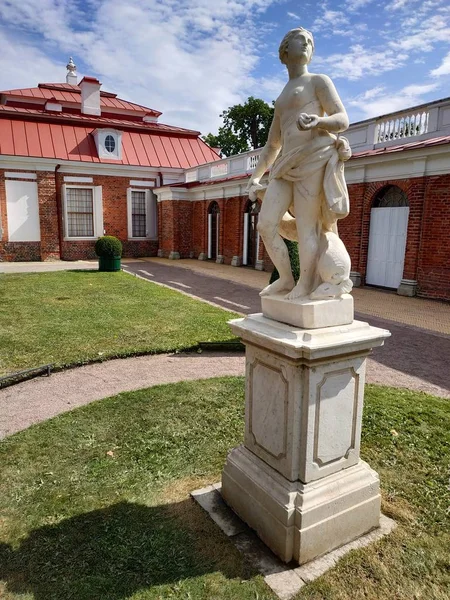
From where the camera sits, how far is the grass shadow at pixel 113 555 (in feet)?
7.94

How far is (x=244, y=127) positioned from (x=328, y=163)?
38455 mm

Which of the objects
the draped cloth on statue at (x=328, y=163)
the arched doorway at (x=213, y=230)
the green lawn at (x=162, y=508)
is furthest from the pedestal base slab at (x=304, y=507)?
the arched doorway at (x=213, y=230)

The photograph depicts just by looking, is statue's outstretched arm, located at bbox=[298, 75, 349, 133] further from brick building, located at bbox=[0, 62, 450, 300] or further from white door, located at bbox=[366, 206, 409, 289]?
white door, located at bbox=[366, 206, 409, 289]

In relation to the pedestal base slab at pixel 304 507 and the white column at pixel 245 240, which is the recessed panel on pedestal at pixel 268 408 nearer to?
the pedestal base slab at pixel 304 507

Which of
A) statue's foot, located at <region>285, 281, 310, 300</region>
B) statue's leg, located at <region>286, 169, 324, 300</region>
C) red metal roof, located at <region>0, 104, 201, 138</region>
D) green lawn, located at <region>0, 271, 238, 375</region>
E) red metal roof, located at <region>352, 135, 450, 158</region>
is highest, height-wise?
red metal roof, located at <region>0, 104, 201, 138</region>

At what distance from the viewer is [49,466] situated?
3.61 metres

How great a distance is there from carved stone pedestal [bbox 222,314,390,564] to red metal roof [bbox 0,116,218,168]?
2049 cm

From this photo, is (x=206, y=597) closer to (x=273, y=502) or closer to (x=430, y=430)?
(x=273, y=502)

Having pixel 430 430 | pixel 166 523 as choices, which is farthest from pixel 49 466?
pixel 430 430

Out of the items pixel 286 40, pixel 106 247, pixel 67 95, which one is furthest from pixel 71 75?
pixel 286 40

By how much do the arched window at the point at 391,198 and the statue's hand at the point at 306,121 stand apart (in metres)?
10.4

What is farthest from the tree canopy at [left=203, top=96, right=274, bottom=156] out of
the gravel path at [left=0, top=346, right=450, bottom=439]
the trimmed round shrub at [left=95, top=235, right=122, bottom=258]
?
the gravel path at [left=0, top=346, right=450, bottom=439]

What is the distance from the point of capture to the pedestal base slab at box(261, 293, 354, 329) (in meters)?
2.65

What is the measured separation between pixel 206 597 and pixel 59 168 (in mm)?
21413
